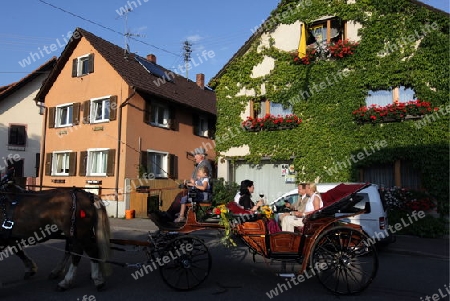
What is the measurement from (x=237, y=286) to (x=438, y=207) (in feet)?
29.0

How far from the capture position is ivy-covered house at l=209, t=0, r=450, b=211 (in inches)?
480

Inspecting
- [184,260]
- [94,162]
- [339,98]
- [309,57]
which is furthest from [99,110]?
[184,260]

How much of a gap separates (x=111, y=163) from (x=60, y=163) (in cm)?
442

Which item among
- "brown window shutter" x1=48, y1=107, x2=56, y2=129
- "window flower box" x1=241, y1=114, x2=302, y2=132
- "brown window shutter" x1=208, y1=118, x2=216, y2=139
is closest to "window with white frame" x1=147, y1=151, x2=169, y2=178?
"brown window shutter" x1=208, y1=118, x2=216, y2=139

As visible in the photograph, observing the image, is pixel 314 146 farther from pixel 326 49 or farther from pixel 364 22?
pixel 364 22

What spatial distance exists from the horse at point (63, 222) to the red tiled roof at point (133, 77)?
42.2ft

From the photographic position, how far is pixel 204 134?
23109 mm

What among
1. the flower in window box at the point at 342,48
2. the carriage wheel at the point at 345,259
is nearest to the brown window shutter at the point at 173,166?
the flower in window box at the point at 342,48

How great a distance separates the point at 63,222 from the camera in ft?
18.4

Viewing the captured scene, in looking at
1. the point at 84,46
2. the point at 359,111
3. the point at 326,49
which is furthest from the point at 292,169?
the point at 84,46

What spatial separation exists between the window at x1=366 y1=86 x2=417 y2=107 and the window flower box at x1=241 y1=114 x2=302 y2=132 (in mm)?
2656

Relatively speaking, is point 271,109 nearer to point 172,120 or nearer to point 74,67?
point 172,120

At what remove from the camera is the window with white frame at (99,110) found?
62.6 ft

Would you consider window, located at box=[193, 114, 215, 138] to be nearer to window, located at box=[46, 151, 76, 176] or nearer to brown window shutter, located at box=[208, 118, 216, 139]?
brown window shutter, located at box=[208, 118, 216, 139]
